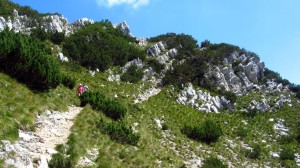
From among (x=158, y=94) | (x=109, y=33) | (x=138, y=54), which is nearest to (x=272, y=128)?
(x=158, y=94)

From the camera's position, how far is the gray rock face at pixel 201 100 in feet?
147

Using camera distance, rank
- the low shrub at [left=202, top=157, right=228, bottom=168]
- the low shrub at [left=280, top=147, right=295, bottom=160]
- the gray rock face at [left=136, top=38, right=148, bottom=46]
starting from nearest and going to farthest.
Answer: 1. the low shrub at [left=202, top=157, right=228, bottom=168]
2. the low shrub at [left=280, top=147, right=295, bottom=160]
3. the gray rock face at [left=136, top=38, right=148, bottom=46]

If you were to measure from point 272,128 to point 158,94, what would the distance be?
548 inches

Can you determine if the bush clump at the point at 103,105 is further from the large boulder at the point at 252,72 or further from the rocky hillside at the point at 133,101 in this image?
the large boulder at the point at 252,72

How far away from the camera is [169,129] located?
31.6 meters

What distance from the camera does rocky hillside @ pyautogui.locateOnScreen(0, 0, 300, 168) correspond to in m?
16.4

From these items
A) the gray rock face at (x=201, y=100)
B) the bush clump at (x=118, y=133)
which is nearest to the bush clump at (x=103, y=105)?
the bush clump at (x=118, y=133)

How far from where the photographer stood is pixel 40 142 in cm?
1492

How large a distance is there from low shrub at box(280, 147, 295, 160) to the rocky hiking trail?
21411 millimetres

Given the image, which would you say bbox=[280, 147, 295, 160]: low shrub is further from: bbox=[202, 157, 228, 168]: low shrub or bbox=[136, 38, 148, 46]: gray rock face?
bbox=[136, 38, 148, 46]: gray rock face

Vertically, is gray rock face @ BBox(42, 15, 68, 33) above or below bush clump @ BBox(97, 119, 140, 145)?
above

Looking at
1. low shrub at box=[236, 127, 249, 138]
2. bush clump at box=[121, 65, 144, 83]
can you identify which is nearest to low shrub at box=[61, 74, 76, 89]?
bush clump at box=[121, 65, 144, 83]

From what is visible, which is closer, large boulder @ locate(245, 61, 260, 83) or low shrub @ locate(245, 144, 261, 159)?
low shrub @ locate(245, 144, 261, 159)

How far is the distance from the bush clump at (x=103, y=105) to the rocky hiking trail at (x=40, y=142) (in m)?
3.84
